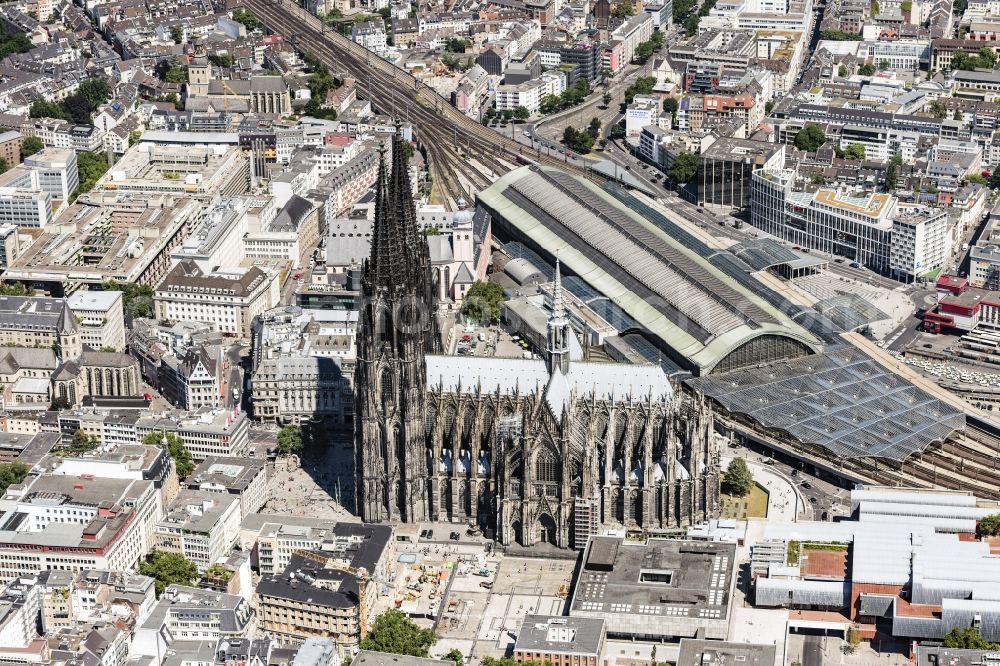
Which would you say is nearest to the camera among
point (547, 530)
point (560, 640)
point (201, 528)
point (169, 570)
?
point (560, 640)

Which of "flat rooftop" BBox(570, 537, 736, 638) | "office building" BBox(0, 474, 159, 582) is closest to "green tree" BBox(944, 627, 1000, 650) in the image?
"flat rooftop" BBox(570, 537, 736, 638)

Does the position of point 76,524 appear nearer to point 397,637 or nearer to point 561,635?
point 397,637

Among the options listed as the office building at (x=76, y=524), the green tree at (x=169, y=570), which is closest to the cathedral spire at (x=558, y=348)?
the green tree at (x=169, y=570)

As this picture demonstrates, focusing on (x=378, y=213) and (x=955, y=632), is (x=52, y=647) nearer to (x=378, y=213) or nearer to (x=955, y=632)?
(x=378, y=213)

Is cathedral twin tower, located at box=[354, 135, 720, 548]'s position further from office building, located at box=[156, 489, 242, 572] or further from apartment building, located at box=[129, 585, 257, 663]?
apartment building, located at box=[129, 585, 257, 663]

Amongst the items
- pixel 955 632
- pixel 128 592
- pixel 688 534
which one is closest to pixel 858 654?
pixel 955 632

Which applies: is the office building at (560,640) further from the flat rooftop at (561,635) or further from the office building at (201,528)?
the office building at (201,528)

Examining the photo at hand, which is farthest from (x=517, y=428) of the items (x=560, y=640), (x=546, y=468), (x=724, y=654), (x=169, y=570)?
(x=169, y=570)
